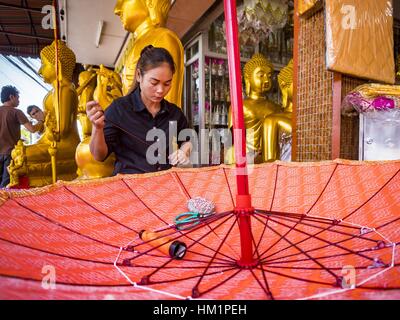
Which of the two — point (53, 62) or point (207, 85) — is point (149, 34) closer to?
point (53, 62)

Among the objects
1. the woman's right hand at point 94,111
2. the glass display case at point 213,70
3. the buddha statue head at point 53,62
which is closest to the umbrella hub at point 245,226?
the woman's right hand at point 94,111

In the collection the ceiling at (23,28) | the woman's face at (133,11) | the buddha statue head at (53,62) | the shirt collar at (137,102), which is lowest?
the shirt collar at (137,102)

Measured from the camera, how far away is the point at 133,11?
2002 mm

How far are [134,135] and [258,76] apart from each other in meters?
1.84

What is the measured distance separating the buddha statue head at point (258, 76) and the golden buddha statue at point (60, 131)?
1.57m

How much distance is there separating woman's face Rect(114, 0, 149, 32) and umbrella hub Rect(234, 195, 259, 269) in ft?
6.22

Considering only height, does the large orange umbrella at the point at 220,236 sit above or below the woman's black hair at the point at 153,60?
below

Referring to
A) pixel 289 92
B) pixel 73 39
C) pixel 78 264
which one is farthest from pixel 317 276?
pixel 73 39

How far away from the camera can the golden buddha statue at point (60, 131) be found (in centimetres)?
249

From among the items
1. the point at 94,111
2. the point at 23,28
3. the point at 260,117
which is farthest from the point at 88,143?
the point at 23,28

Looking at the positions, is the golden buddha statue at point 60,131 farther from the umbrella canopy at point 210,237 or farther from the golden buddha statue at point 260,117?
the umbrella canopy at point 210,237

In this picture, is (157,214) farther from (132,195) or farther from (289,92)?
(289,92)
